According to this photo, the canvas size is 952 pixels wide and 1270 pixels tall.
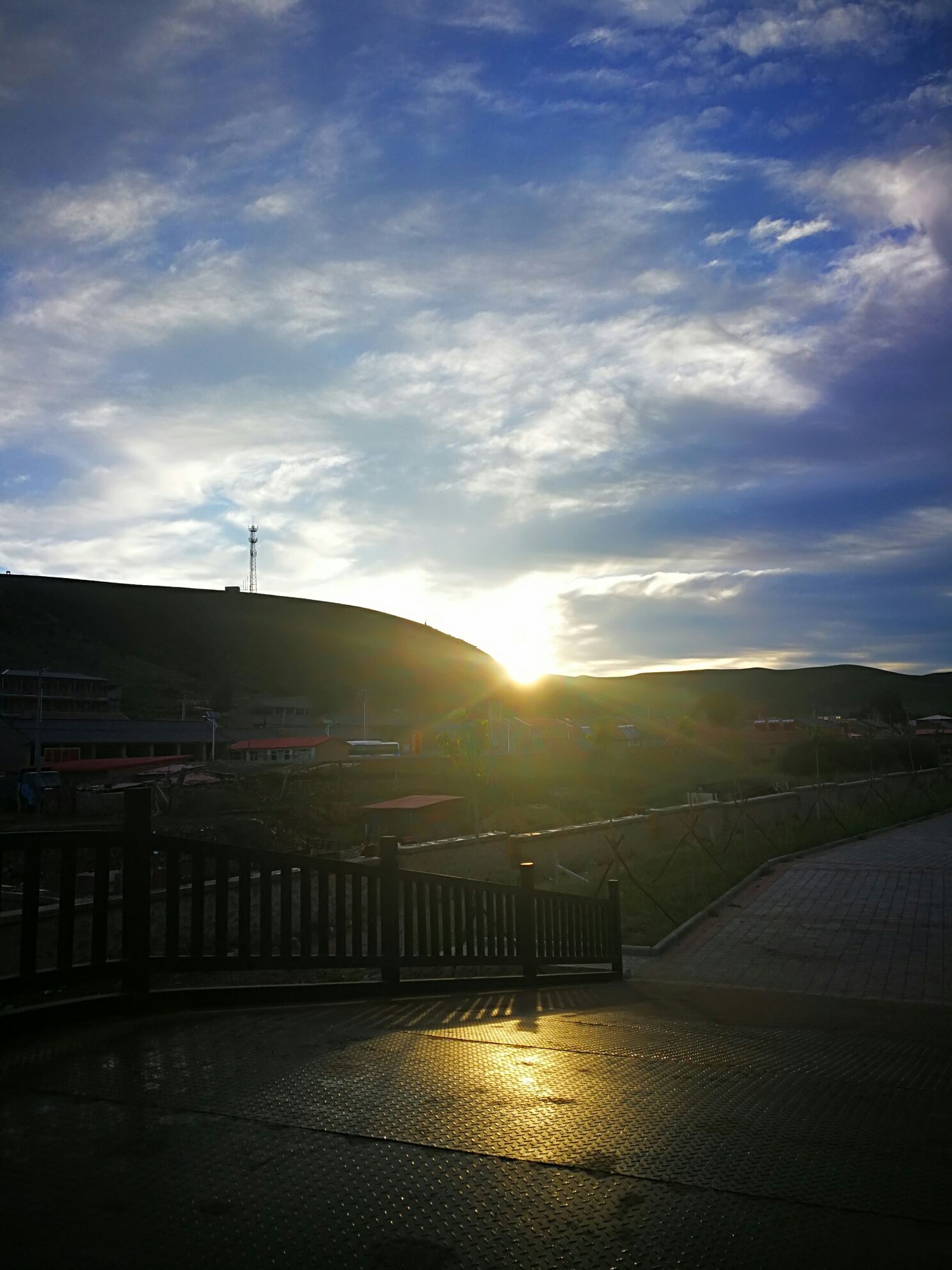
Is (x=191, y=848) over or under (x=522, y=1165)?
over

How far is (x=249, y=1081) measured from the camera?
394 centimetres

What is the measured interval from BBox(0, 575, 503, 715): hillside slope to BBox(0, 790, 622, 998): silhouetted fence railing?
293ft

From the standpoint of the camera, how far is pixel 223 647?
12550cm

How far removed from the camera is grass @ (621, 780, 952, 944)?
1574cm

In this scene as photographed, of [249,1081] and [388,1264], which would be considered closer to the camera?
[388,1264]

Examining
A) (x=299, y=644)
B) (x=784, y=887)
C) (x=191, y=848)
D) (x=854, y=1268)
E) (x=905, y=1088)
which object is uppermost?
(x=299, y=644)

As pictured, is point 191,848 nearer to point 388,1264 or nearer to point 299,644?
point 388,1264

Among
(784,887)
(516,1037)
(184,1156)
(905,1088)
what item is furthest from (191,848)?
(784,887)

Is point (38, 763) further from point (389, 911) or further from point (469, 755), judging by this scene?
point (389, 911)

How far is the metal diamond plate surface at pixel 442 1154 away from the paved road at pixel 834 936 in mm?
7134

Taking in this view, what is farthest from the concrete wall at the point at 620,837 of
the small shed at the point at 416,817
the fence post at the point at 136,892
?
the fence post at the point at 136,892

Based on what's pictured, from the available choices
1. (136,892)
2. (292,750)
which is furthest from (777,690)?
(136,892)

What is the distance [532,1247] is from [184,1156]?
3.86ft

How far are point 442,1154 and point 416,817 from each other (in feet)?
105
